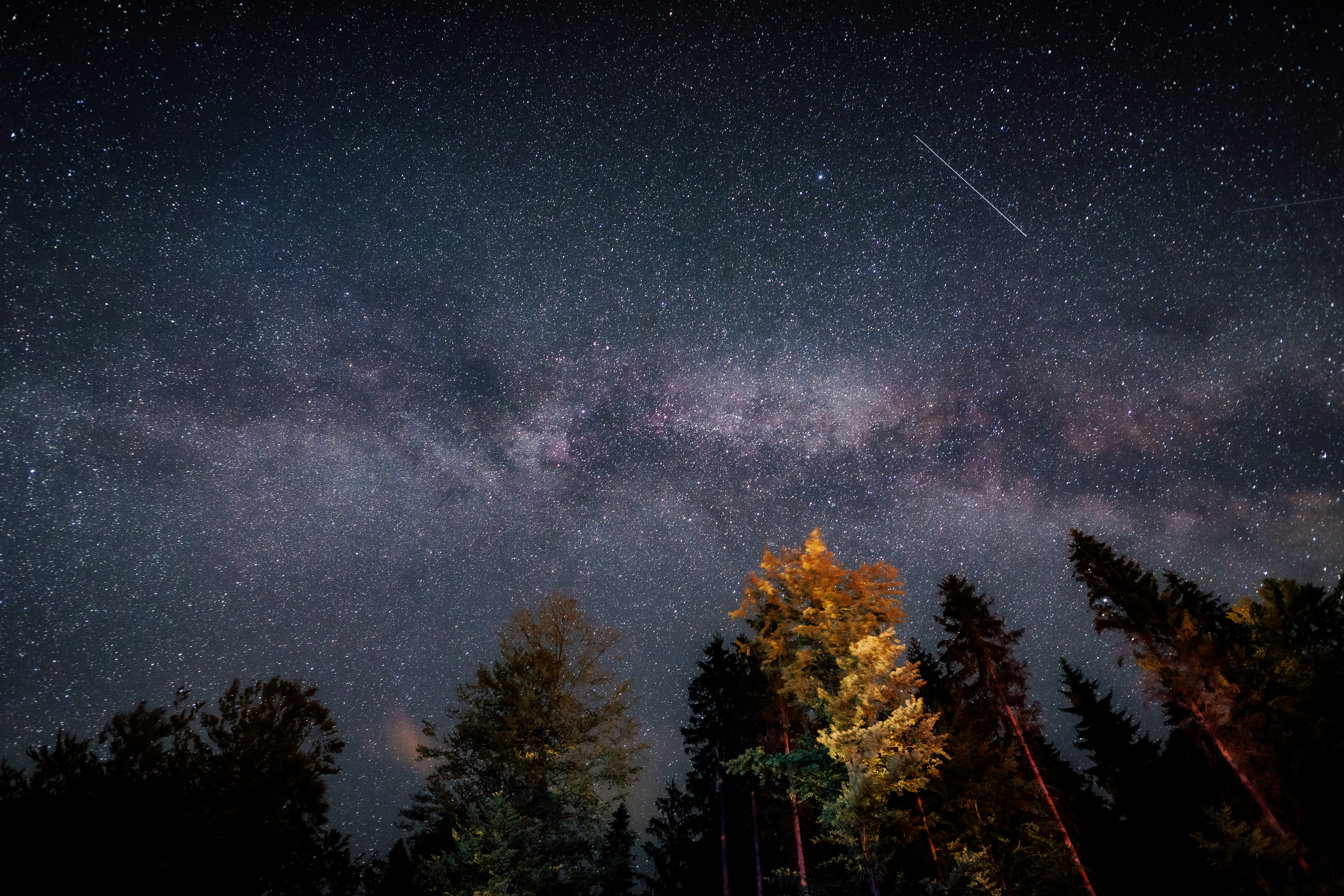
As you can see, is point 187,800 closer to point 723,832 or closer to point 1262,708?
point 723,832

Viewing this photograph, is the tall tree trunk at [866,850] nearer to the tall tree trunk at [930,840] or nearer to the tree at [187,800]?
the tall tree trunk at [930,840]

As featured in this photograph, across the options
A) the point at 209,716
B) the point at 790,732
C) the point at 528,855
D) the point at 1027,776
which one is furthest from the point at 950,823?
the point at 209,716

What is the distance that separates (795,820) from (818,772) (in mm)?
4817

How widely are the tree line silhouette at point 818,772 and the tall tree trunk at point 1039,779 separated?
0.11 m

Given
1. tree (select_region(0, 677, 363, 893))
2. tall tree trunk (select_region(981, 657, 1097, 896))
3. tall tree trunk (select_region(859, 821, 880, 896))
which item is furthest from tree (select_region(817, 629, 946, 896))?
tree (select_region(0, 677, 363, 893))

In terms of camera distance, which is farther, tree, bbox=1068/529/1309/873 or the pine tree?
the pine tree

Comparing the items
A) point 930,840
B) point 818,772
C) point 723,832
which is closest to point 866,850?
point 818,772

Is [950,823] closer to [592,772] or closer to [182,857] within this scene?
[592,772]

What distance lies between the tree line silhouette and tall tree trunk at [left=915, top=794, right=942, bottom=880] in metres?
0.13

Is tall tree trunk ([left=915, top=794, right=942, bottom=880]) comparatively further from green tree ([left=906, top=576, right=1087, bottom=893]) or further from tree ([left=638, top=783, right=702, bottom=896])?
tree ([left=638, top=783, right=702, bottom=896])

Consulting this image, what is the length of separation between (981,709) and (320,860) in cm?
2388

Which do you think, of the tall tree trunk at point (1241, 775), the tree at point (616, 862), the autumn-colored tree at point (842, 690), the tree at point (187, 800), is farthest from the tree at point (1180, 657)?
the tree at point (187, 800)

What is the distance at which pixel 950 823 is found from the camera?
17.2m

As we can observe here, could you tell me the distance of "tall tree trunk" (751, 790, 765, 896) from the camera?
1933 centimetres
